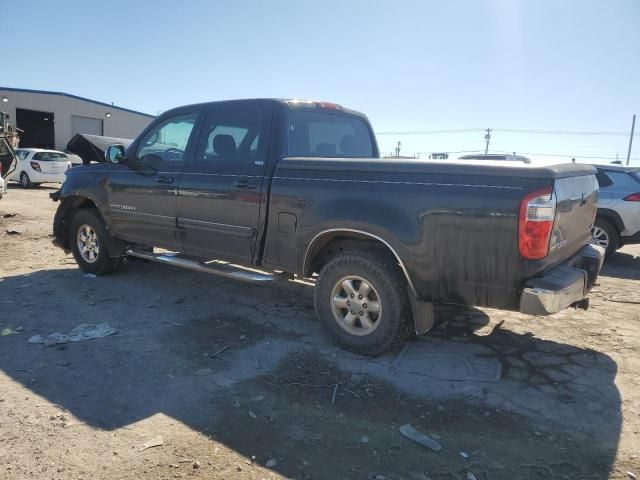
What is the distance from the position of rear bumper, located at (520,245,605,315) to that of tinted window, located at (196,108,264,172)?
2.49 metres

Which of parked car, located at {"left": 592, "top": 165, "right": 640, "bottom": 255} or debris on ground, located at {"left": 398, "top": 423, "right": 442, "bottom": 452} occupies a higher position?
parked car, located at {"left": 592, "top": 165, "right": 640, "bottom": 255}

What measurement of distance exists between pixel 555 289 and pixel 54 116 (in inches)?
1463

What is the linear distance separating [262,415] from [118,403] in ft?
3.19

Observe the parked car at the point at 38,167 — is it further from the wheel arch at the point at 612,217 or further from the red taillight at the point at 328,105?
the wheel arch at the point at 612,217

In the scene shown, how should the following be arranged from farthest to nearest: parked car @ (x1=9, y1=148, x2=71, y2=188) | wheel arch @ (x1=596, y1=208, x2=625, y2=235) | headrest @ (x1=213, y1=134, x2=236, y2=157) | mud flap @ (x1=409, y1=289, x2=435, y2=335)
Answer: parked car @ (x1=9, y1=148, x2=71, y2=188), wheel arch @ (x1=596, y1=208, x2=625, y2=235), headrest @ (x1=213, y1=134, x2=236, y2=157), mud flap @ (x1=409, y1=289, x2=435, y2=335)

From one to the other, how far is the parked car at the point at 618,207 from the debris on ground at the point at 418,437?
617 centimetres

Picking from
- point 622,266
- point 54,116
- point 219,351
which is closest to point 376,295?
point 219,351

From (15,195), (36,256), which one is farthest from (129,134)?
(36,256)

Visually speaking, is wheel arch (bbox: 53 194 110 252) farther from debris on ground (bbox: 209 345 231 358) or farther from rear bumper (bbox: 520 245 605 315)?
rear bumper (bbox: 520 245 605 315)

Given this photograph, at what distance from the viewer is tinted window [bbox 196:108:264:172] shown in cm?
461

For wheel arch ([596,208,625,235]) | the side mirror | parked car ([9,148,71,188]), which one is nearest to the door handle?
the side mirror

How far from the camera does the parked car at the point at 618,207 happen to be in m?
7.61

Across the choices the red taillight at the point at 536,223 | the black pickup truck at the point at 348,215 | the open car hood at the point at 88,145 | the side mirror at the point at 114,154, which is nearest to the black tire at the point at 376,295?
the black pickup truck at the point at 348,215

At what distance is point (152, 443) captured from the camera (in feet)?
9.32
